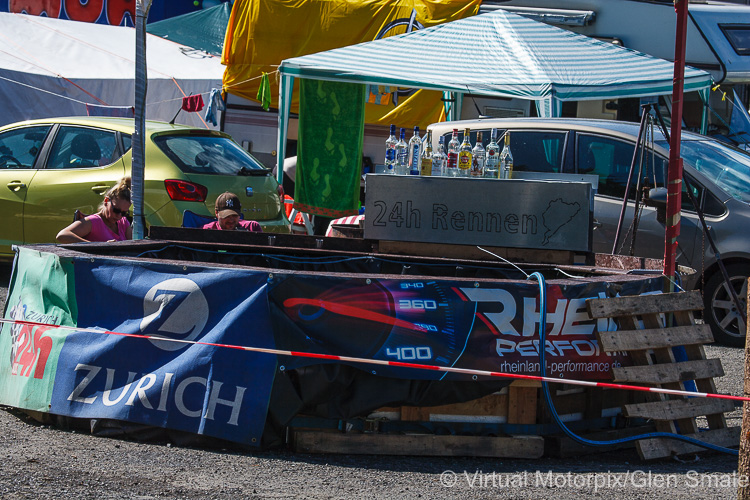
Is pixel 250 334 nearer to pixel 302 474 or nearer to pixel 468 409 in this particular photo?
pixel 302 474

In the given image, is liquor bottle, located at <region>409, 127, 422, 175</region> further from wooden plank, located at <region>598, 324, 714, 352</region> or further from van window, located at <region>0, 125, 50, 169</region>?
van window, located at <region>0, 125, 50, 169</region>

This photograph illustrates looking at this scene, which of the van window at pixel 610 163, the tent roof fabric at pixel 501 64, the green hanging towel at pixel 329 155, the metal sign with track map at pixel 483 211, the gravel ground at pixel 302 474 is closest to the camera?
the gravel ground at pixel 302 474

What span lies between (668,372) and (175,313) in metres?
2.93

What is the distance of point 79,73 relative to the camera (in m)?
15.1

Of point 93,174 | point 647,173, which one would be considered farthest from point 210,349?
point 647,173

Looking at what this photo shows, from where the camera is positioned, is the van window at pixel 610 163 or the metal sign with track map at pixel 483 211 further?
the van window at pixel 610 163

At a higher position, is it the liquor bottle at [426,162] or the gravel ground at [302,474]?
the liquor bottle at [426,162]

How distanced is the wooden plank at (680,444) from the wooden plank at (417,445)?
61cm

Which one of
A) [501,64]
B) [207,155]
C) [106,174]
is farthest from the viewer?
[501,64]

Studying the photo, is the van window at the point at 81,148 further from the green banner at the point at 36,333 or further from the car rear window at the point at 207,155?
the green banner at the point at 36,333

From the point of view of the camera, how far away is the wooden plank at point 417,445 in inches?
191

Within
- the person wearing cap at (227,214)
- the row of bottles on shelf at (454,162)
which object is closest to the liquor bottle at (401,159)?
the row of bottles on shelf at (454,162)

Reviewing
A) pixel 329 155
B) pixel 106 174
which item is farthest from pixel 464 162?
pixel 329 155

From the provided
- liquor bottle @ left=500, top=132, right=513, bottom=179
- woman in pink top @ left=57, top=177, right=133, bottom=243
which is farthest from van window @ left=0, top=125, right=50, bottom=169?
liquor bottle @ left=500, top=132, right=513, bottom=179
